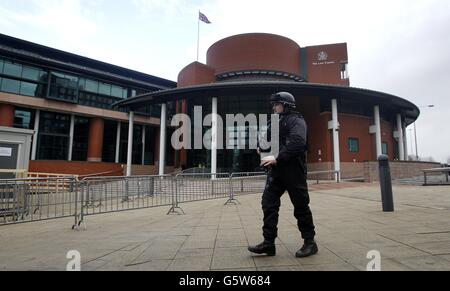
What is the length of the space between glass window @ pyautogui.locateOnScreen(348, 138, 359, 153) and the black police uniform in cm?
2838

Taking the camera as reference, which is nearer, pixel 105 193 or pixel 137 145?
pixel 105 193

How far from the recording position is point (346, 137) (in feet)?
97.9

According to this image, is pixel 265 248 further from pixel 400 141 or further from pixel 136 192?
pixel 400 141

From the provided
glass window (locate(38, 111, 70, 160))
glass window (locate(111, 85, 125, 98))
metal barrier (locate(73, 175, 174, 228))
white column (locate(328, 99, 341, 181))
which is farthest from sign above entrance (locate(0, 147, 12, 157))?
glass window (locate(111, 85, 125, 98))

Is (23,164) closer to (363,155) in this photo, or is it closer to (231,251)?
(231,251)

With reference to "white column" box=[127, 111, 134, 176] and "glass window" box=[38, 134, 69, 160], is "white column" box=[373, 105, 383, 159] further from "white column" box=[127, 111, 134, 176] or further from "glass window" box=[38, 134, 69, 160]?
"glass window" box=[38, 134, 69, 160]

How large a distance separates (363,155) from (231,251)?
97.6ft

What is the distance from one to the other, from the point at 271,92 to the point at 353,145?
9.88 meters

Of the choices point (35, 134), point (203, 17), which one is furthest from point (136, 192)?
point (203, 17)

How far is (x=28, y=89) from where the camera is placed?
95.4 ft
